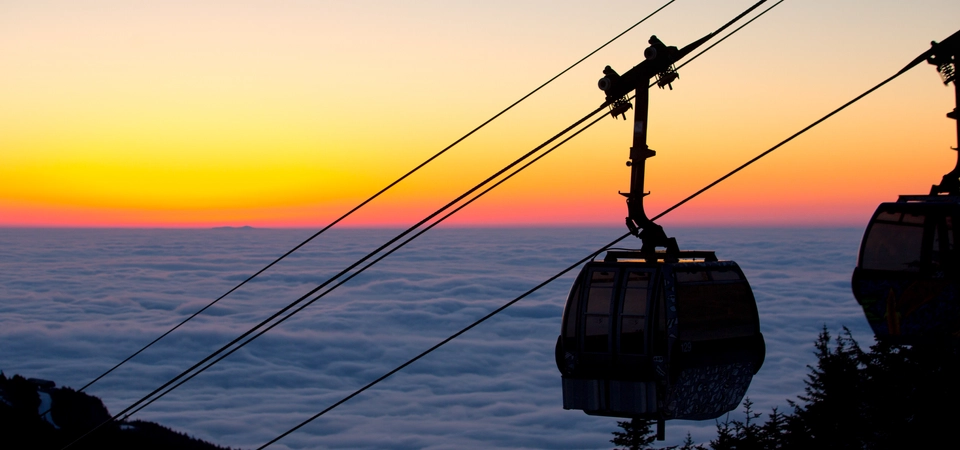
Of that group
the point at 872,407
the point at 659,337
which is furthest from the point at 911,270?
the point at 872,407

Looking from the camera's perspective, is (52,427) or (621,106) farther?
(52,427)

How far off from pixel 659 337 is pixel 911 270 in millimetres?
3925

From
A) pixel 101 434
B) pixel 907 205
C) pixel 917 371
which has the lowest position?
pixel 101 434

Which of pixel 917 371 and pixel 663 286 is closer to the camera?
pixel 663 286

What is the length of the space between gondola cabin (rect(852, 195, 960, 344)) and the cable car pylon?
183 centimetres

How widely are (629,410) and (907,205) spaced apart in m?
5.15

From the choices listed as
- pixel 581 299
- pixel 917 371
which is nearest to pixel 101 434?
pixel 917 371

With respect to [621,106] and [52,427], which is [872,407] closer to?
[621,106]

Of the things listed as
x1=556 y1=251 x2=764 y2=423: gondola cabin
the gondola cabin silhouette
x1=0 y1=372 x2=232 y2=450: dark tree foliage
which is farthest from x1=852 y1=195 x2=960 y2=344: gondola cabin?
x1=0 y1=372 x2=232 y2=450: dark tree foliage

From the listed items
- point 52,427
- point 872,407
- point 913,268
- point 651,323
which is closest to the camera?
point 651,323

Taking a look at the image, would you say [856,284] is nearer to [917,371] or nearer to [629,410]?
[629,410]

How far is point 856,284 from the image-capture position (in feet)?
42.6

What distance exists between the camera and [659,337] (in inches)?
454

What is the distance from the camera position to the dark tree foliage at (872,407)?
32438 millimetres
